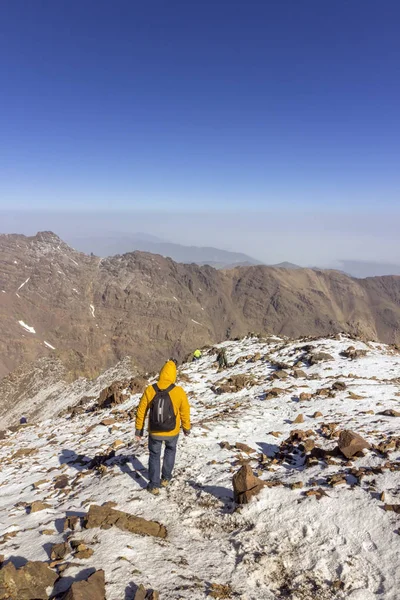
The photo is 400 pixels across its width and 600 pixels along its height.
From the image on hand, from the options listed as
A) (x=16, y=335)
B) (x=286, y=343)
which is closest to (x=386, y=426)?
(x=286, y=343)

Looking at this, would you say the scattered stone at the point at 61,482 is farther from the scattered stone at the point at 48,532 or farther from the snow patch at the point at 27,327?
the snow patch at the point at 27,327

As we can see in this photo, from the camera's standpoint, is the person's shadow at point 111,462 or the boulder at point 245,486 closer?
the boulder at point 245,486

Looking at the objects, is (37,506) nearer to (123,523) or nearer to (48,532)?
(48,532)

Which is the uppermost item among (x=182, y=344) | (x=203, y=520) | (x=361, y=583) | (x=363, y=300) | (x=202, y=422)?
(x=361, y=583)

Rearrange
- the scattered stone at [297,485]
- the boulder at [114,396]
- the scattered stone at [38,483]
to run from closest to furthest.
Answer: the scattered stone at [297,485]
the scattered stone at [38,483]
the boulder at [114,396]

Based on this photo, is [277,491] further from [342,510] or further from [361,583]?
[361,583]

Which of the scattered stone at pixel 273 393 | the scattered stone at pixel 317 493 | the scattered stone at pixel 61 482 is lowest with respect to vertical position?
the scattered stone at pixel 61 482

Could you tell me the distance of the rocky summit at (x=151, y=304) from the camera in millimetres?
107188

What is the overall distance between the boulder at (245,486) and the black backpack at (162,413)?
1533 millimetres

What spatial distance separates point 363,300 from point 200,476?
603ft

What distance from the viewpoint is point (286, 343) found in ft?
68.3

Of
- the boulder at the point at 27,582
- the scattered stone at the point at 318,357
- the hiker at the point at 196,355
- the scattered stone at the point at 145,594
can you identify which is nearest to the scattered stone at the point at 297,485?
the scattered stone at the point at 145,594

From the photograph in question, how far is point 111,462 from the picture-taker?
28.4 feet

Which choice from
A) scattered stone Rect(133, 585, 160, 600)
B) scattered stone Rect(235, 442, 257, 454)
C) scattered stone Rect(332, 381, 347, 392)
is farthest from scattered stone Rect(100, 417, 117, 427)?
scattered stone Rect(133, 585, 160, 600)
